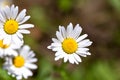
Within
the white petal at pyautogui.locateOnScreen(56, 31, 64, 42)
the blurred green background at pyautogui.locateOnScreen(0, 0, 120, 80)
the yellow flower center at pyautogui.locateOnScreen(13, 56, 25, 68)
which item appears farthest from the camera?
the blurred green background at pyautogui.locateOnScreen(0, 0, 120, 80)

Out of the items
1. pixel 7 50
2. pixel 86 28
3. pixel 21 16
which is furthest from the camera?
pixel 86 28

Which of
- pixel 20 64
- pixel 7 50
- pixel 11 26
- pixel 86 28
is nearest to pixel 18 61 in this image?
pixel 20 64

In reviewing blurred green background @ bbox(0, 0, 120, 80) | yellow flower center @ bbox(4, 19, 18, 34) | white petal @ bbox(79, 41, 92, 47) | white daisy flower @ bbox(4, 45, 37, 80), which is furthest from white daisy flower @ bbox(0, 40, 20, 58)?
blurred green background @ bbox(0, 0, 120, 80)

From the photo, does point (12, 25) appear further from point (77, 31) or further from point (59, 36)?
point (77, 31)

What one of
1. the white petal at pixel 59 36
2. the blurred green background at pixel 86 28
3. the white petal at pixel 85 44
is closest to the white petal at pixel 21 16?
the white petal at pixel 59 36

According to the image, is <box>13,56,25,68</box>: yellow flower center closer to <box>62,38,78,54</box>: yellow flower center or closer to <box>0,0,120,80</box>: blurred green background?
<box>62,38,78,54</box>: yellow flower center

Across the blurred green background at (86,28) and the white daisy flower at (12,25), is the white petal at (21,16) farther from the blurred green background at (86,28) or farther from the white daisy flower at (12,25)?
the blurred green background at (86,28)

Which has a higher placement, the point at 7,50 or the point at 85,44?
the point at 7,50
